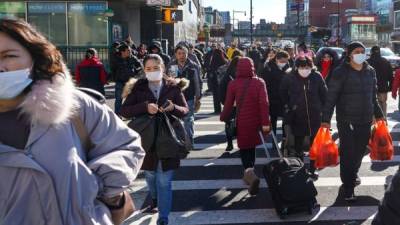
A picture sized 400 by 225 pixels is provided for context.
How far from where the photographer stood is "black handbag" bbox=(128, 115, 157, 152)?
5.16m

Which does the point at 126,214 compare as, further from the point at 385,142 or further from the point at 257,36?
the point at 257,36

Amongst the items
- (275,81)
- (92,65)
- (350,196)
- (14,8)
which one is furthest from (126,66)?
(14,8)

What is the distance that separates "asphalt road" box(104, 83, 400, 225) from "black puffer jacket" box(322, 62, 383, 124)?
1.01 m

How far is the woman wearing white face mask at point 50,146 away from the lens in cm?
222

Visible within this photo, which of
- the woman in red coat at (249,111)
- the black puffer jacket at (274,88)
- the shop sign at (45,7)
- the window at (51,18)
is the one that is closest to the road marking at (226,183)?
the woman in red coat at (249,111)

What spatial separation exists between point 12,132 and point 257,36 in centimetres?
13037

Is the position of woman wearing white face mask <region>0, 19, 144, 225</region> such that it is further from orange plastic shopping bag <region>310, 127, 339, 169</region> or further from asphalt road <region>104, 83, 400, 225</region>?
orange plastic shopping bag <region>310, 127, 339, 169</region>

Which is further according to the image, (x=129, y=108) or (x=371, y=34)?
(x=371, y=34)

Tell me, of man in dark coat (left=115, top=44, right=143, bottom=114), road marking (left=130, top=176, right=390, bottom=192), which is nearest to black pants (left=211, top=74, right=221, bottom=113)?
man in dark coat (left=115, top=44, right=143, bottom=114)

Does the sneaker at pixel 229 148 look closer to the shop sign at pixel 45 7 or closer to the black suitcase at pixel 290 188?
the black suitcase at pixel 290 188

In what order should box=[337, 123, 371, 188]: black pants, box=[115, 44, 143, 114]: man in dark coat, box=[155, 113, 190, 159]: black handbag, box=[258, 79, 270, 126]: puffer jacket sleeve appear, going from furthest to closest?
box=[115, 44, 143, 114]: man in dark coat → box=[258, 79, 270, 126]: puffer jacket sleeve → box=[337, 123, 371, 188]: black pants → box=[155, 113, 190, 159]: black handbag

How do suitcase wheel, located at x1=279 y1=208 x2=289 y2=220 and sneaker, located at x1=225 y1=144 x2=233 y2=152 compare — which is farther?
sneaker, located at x1=225 y1=144 x2=233 y2=152

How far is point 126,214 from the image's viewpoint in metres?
2.53

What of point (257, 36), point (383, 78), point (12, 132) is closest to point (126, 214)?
point (12, 132)
